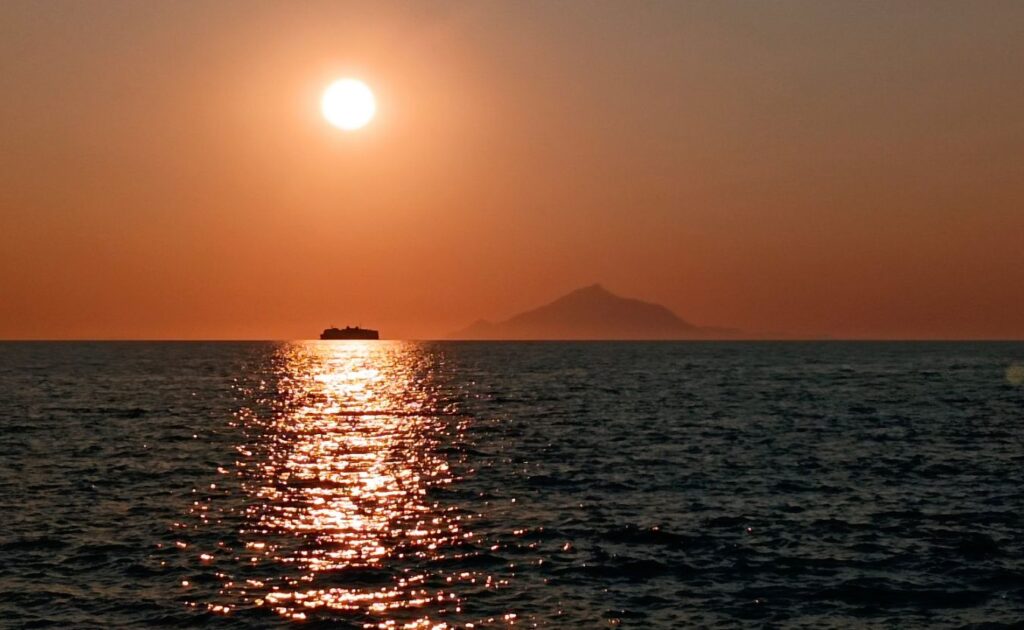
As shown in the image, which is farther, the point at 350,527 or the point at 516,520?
the point at 516,520

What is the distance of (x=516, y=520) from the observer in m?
Result: 39.9

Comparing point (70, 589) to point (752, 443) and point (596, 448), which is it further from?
point (752, 443)

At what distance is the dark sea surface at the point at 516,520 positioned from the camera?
28438 millimetres

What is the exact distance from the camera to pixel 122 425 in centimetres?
7681

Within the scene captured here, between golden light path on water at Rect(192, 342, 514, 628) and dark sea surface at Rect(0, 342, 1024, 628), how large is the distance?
0.48 ft

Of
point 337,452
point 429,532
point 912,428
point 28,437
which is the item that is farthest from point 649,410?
point 429,532

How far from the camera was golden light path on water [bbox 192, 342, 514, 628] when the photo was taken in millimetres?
28453

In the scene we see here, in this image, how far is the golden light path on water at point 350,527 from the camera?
28.5 metres

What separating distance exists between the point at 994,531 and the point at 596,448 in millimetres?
28399

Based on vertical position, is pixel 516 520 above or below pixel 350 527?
below

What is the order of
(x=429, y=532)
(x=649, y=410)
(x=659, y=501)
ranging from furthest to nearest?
(x=649, y=410) < (x=659, y=501) < (x=429, y=532)

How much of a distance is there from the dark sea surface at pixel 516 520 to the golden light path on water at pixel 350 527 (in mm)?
148

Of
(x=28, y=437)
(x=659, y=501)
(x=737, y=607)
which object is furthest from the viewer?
(x=28, y=437)

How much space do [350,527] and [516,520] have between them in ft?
21.0
